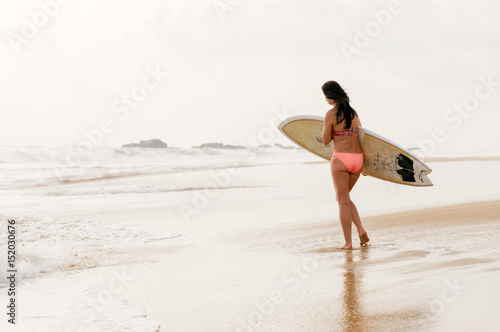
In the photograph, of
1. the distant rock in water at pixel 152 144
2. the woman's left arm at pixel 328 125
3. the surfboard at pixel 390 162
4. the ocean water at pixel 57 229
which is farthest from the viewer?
the distant rock in water at pixel 152 144

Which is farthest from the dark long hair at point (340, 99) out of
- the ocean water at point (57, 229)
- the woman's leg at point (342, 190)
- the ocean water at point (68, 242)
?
the ocean water at point (57, 229)

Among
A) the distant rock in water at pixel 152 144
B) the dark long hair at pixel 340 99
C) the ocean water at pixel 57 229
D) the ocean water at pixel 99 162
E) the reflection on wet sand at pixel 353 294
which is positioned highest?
the distant rock in water at pixel 152 144

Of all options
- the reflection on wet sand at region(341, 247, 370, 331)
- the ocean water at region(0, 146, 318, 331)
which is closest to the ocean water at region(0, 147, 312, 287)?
the ocean water at region(0, 146, 318, 331)

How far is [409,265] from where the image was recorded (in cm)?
401

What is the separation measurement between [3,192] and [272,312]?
1192 centimetres

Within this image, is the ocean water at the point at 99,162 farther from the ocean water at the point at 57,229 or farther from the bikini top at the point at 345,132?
the bikini top at the point at 345,132

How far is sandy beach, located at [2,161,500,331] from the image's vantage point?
2949 millimetres

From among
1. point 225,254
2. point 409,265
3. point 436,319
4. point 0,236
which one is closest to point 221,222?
point 225,254

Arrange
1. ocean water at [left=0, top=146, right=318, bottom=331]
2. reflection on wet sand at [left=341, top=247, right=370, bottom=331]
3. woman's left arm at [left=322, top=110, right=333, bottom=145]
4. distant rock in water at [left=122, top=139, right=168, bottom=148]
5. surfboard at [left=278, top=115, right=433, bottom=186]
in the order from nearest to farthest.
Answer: reflection on wet sand at [left=341, top=247, right=370, bottom=331]
ocean water at [left=0, top=146, right=318, bottom=331]
woman's left arm at [left=322, top=110, right=333, bottom=145]
surfboard at [left=278, top=115, right=433, bottom=186]
distant rock in water at [left=122, top=139, right=168, bottom=148]

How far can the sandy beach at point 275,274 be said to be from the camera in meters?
2.95

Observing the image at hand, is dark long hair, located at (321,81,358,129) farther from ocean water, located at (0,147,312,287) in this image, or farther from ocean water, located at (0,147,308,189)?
ocean water, located at (0,147,308,189)

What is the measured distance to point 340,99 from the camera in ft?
16.3

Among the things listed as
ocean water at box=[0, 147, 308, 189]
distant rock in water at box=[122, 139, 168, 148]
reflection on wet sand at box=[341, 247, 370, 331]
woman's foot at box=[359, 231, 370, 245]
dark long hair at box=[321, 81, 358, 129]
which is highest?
distant rock in water at box=[122, 139, 168, 148]

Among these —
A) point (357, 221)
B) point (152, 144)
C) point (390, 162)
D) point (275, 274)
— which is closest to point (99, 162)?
point (152, 144)
